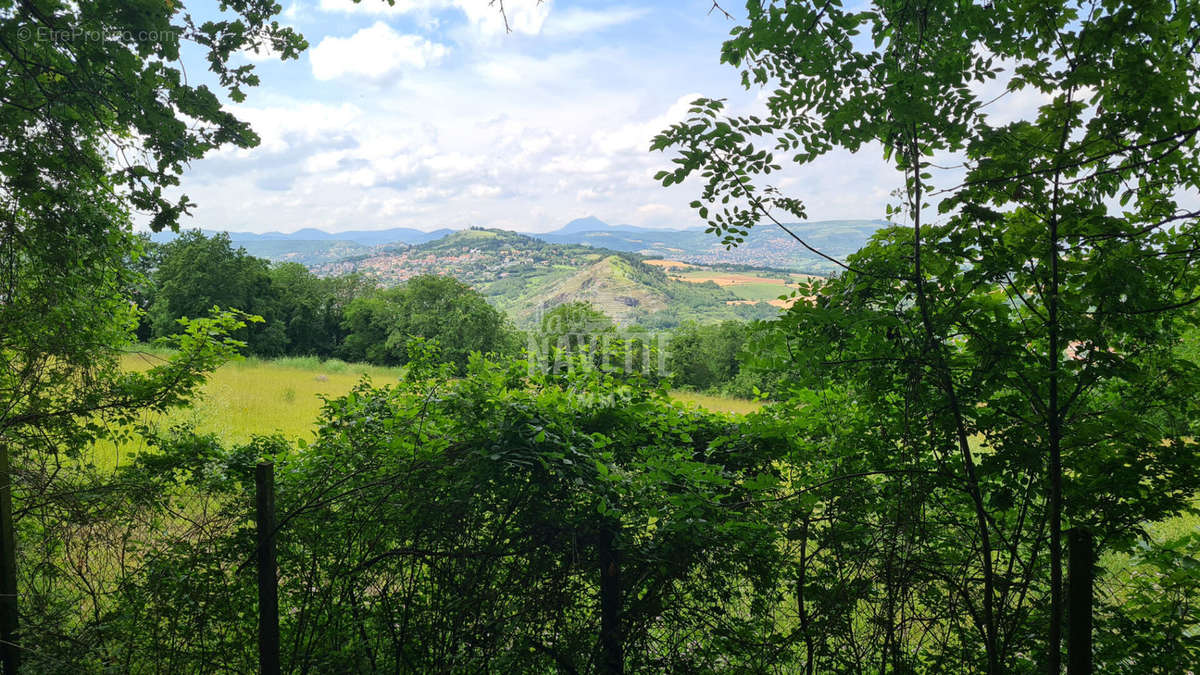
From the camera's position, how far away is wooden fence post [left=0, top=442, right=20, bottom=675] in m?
2.38

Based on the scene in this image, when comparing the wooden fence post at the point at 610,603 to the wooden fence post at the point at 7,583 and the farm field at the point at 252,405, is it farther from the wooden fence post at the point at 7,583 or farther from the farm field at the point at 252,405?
the farm field at the point at 252,405

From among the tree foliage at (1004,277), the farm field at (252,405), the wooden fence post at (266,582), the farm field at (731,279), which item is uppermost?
the farm field at (731,279)

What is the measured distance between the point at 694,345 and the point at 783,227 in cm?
4280

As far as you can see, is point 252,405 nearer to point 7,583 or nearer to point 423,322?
point 7,583

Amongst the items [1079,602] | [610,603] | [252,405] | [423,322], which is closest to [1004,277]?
[1079,602]

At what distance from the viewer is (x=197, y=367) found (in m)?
4.33

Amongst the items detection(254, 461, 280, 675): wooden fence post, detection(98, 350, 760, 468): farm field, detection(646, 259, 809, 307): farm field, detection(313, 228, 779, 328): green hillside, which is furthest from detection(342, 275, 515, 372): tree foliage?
detection(254, 461, 280, 675): wooden fence post

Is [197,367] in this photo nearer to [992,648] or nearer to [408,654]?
[408,654]

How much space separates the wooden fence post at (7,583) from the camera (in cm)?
238

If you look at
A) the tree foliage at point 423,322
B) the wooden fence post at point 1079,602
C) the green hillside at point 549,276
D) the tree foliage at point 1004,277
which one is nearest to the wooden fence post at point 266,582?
the tree foliage at point 1004,277

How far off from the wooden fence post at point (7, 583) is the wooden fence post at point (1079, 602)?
3.69m

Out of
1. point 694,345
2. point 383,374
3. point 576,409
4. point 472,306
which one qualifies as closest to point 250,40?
point 576,409

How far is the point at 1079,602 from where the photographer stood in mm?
1514

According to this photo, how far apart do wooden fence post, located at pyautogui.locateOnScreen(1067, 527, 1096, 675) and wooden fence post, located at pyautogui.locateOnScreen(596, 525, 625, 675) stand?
1903 millimetres
